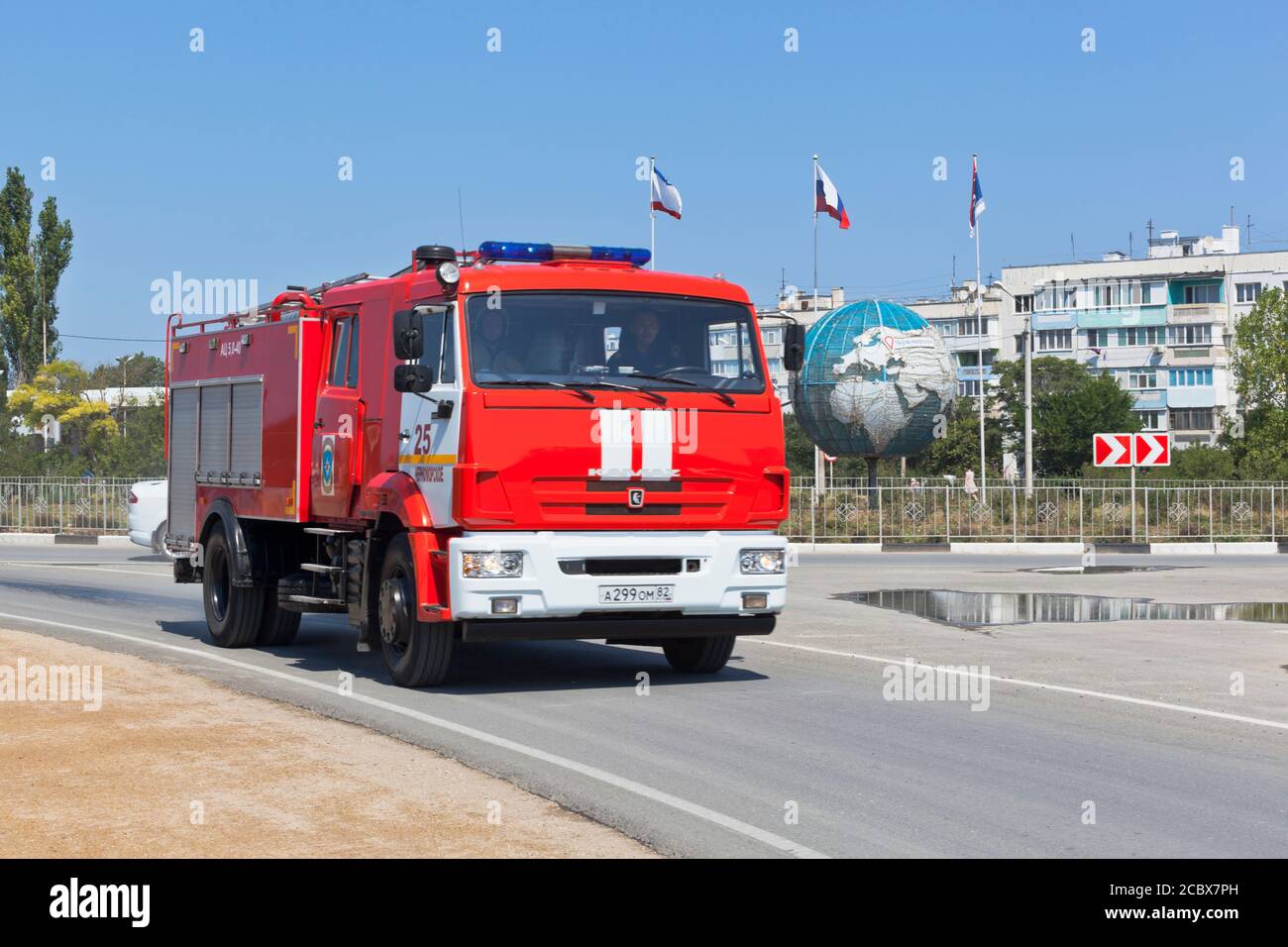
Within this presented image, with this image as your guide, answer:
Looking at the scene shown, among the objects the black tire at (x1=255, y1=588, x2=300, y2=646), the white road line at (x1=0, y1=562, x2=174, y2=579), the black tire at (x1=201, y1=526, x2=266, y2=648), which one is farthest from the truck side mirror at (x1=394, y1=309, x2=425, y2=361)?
the white road line at (x1=0, y1=562, x2=174, y2=579)

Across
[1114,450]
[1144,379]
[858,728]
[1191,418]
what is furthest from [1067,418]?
[858,728]

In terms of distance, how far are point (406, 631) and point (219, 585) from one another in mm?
4269

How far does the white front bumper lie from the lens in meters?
11.0

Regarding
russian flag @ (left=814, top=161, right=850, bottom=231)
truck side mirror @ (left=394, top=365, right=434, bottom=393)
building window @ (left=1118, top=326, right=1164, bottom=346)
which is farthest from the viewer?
building window @ (left=1118, top=326, right=1164, bottom=346)

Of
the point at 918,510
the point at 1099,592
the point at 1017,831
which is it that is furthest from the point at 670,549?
the point at 918,510

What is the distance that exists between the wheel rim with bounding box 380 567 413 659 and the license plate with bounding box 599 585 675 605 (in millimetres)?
1531

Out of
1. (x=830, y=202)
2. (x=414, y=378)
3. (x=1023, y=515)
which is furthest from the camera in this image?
(x=830, y=202)

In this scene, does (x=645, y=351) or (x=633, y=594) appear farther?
(x=645, y=351)

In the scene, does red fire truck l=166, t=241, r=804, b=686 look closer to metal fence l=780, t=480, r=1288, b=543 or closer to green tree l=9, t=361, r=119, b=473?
metal fence l=780, t=480, r=1288, b=543

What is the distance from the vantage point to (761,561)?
11789 mm

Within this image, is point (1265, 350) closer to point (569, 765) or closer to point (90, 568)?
point (90, 568)

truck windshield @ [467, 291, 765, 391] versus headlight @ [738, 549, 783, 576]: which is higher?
→ truck windshield @ [467, 291, 765, 391]
